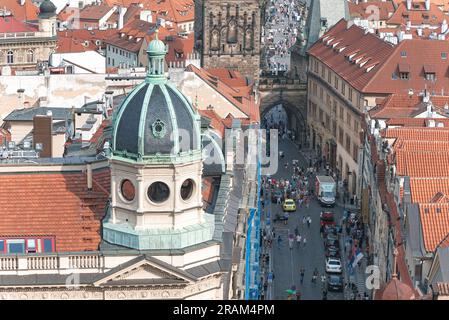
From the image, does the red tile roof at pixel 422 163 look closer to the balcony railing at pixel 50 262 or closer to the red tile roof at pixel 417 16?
the balcony railing at pixel 50 262

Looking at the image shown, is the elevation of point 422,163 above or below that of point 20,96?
below

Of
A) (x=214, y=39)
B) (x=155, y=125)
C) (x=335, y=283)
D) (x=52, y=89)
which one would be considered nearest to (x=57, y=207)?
(x=155, y=125)

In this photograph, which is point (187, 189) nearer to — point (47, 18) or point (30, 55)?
point (30, 55)

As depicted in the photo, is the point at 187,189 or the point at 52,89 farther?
the point at 52,89

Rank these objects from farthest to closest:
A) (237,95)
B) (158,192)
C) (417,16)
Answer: (417,16) → (237,95) → (158,192)

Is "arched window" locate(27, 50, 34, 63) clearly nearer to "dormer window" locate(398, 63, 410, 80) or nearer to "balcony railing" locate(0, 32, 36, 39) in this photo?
"balcony railing" locate(0, 32, 36, 39)

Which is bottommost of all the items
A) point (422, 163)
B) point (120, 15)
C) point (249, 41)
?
point (422, 163)
